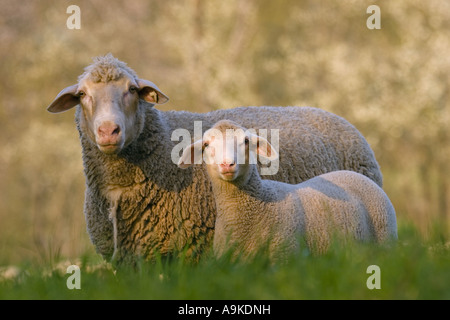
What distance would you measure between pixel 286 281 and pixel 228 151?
1338 mm

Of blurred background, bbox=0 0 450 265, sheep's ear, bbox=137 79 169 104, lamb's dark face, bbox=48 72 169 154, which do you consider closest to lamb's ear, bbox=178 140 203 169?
lamb's dark face, bbox=48 72 169 154

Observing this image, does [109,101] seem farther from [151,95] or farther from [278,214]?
[278,214]

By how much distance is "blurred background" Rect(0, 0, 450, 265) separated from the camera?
718 inches

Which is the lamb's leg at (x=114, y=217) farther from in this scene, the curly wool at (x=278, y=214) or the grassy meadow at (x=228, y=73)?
the grassy meadow at (x=228, y=73)

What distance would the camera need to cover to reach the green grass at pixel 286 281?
3.01m

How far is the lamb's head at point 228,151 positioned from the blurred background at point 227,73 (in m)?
12.4

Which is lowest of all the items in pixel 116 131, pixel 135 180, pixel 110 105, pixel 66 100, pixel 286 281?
pixel 286 281

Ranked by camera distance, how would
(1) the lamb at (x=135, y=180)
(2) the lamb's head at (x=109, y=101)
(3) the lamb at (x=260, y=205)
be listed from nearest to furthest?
(3) the lamb at (x=260, y=205), (2) the lamb's head at (x=109, y=101), (1) the lamb at (x=135, y=180)

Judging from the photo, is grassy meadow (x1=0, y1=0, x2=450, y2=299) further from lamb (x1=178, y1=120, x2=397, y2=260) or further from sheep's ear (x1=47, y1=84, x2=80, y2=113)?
lamb (x1=178, y1=120, x2=397, y2=260)

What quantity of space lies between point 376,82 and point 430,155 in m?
3.00

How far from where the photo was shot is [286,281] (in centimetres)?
317

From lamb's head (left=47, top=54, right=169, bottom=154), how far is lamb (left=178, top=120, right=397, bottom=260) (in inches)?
19.9

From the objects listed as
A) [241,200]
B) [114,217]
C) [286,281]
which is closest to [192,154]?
[241,200]

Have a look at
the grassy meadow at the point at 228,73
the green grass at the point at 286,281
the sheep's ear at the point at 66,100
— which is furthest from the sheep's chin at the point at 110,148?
the grassy meadow at the point at 228,73
